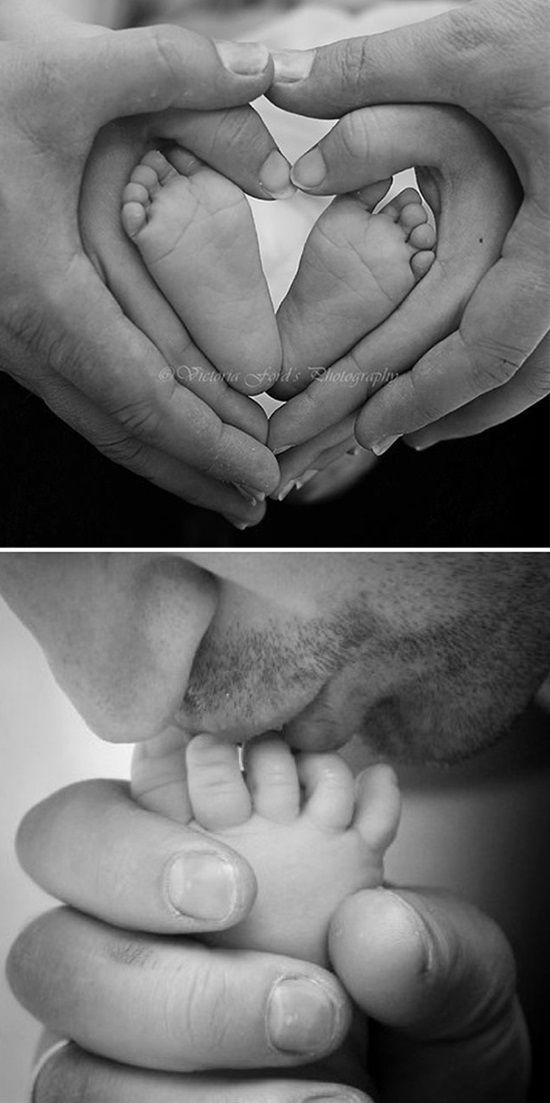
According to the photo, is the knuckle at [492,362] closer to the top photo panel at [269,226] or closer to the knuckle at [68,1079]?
the top photo panel at [269,226]

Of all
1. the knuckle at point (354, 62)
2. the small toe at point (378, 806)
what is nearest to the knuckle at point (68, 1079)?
the small toe at point (378, 806)

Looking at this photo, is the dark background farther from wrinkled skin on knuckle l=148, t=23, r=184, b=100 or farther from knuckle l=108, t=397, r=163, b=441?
wrinkled skin on knuckle l=148, t=23, r=184, b=100

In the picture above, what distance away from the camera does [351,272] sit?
423 millimetres

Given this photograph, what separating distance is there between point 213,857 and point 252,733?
4cm

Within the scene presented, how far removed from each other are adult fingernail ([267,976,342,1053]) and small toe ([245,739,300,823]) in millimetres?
48

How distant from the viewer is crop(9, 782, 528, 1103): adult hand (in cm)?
35

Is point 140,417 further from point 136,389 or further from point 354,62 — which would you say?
point 354,62

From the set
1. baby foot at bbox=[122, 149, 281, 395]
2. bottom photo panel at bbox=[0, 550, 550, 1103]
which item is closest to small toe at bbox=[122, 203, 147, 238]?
baby foot at bbox=[122, 149, 281, 395]

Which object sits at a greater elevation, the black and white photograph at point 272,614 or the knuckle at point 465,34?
the knuckle at point 465,34

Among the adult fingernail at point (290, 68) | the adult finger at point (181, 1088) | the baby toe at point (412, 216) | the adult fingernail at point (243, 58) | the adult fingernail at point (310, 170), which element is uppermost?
the adult fingernail at point (243, 58)

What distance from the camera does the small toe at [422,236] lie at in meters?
0.42

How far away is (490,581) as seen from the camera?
1.33 ft

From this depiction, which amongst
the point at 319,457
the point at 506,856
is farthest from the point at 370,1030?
the point at 319,457

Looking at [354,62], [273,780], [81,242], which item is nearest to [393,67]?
[354,62]
